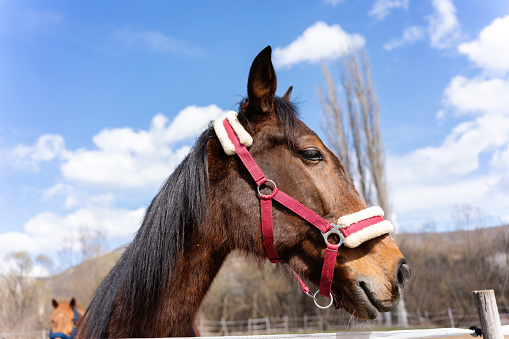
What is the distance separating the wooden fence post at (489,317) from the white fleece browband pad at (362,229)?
949 millimetres

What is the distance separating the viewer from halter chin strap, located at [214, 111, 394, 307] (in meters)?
2.03

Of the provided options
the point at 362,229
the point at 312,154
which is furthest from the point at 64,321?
A: the point at 362,229

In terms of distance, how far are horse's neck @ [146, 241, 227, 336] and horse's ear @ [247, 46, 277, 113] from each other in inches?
39.9

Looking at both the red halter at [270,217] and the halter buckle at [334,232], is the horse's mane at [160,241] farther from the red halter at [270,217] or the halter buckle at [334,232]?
the halter buckle at [334,232]

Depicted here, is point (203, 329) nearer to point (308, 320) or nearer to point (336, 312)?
point (308, 320)

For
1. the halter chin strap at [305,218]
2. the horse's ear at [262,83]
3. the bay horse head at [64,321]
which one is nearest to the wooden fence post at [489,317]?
the halter chin strap at [305,218]

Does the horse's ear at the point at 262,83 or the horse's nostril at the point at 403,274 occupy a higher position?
the horse's ear at the point at 262,83

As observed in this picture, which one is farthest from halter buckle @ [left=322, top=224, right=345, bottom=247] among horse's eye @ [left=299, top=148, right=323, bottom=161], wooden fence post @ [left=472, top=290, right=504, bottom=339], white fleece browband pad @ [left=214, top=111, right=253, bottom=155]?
wooden fence post @ [left=472, top=290, right=504, bottom=339]

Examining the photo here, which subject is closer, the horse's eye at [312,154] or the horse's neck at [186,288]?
the horse's neck at [186,288]

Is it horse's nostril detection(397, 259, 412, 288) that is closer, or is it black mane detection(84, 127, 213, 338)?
horse's nostril detection(397, 259, 412, 288)

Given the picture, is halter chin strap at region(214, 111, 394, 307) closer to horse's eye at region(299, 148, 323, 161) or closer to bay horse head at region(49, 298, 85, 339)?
horse's eye at region(299, 148, 323, 161)

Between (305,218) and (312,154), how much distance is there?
0.43 metres

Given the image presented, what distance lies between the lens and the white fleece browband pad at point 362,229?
1.99m

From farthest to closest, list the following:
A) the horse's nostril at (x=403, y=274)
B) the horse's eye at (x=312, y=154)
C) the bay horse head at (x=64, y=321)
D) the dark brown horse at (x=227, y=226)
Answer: the bay horse head at (x=64, y=321)
the horse's eye at (x=312, y=154)
the dark brown horse at (x=227, y=226)
the horse's nostril at (x=403, y=274)
